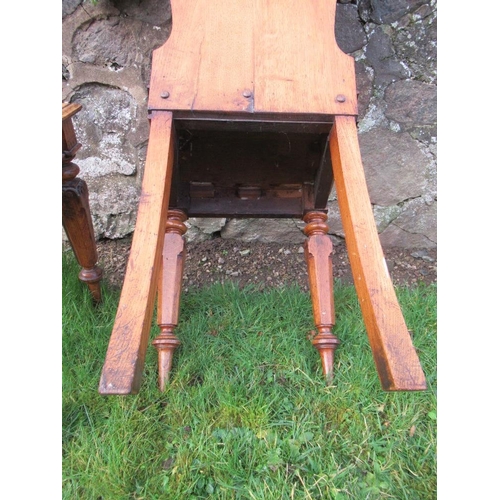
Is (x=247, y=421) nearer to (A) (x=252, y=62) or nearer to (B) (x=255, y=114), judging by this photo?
(B) (x=255, y=114)

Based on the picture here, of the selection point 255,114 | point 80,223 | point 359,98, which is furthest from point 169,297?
point 359,98

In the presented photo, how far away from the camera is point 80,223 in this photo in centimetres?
146

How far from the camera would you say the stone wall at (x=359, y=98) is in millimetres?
1737

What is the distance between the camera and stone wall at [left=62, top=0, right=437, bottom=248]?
1.74m

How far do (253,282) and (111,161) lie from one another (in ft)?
2.73

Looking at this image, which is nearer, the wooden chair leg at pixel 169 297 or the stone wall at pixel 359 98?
the wooden chair leg at pixel 169 297

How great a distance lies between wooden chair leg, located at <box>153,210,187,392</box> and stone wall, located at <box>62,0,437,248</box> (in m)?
0.72

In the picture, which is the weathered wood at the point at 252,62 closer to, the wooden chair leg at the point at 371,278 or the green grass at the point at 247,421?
the wooden chair leg at the point at 371,278

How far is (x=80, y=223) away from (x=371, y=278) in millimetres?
1010

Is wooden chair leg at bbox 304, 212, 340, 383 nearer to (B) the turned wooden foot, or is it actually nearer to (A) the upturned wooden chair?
(A) the upturned wooden chair

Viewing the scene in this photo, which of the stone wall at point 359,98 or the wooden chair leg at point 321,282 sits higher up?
the stone wall at point 359,98

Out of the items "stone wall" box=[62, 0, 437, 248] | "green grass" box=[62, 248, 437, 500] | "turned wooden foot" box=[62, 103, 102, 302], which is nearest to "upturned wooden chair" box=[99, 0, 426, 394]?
"green grass" box=[62, 248, 437, 500]

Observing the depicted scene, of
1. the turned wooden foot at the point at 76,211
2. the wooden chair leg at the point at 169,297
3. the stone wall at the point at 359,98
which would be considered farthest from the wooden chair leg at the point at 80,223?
the stone wall at the point at 359,98

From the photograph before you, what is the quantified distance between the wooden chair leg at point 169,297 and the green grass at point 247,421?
0.07 m
